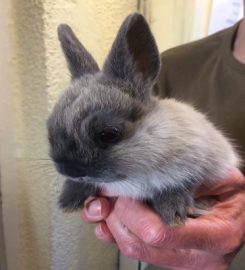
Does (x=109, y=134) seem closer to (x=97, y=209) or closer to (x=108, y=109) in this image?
(x=108, y=109)

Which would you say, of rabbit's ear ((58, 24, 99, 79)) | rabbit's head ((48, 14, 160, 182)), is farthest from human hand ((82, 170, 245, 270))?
rabbit's ear ((58, 24, 99, 79))

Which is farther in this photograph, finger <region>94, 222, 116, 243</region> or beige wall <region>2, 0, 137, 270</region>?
beige wall <region>2, 0, 137, 270</region>

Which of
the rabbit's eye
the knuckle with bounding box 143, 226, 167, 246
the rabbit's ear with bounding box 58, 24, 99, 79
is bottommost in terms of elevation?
the knuckle with bounding box 143, 226, 167, 246

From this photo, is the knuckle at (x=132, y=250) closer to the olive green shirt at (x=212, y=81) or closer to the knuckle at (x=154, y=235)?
the knuckle at (x=154, y=235)

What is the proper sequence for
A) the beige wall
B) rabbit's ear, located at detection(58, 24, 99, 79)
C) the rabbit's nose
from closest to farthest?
1. the rabbit's nose
2. rabbit's ear, located at detection(58, 24, 99, 79)
3. the beige wall

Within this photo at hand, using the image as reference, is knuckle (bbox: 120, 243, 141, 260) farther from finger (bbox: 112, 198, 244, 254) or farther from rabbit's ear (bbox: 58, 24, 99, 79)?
rabbit's ear (bbox: 58, 24, 99, 79)

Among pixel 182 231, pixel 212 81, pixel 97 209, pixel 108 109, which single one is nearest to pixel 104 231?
pixel 97 209
